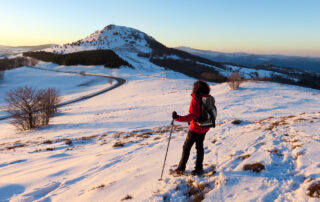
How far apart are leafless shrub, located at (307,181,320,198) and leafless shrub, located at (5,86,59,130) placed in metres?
24.7

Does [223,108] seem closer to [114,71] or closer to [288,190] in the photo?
[288,190]

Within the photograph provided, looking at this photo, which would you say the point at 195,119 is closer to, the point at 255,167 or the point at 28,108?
the point at 255,167

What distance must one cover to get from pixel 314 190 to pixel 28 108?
→ 991 inches

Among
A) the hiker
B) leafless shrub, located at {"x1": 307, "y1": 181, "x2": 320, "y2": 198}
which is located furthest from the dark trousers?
leafless shrub, located at {"x1": 307, "y1": 181, "x2": 320, "y2": 198}

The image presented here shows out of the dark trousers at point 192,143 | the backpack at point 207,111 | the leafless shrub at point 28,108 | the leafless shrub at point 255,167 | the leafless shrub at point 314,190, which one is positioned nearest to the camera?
the leafless shrub at point 314,190

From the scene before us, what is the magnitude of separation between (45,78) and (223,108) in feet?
276

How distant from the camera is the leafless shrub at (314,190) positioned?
3.58 meters

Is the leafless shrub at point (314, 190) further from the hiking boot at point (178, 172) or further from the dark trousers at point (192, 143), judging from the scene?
the hiking boot at point (178, 172)

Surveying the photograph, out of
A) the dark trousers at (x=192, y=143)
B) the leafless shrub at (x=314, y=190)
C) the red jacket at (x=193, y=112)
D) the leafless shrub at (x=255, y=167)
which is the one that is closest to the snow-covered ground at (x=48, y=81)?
the dark trousers at (x=192, y=143)

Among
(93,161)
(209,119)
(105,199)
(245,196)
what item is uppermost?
Answer: (209,119)

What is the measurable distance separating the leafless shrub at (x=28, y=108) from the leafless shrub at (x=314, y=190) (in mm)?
24695

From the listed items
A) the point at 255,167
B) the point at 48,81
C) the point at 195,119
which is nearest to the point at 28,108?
the point at 195,119

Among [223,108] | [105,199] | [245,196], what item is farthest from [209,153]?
[223,108]

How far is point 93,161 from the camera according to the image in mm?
7438
